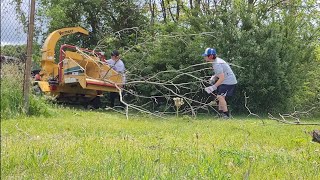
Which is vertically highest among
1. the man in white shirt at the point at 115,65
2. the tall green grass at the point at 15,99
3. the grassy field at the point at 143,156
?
the man in white shirt at the point at 115,65

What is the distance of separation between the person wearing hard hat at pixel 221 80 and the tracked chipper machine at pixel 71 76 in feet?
7.12

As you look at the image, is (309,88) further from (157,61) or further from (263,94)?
(157,61)

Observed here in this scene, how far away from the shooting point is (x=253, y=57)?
40.9 feet

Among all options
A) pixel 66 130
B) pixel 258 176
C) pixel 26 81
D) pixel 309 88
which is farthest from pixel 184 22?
pixel 258 176

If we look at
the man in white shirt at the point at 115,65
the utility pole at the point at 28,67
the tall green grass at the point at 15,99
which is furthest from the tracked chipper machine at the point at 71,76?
the utility pole at the point at 28,67

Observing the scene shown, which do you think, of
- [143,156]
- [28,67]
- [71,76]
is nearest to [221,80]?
[71,76]

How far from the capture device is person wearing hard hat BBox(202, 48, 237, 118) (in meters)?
10.3

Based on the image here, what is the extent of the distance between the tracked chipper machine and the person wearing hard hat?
2.17 meters

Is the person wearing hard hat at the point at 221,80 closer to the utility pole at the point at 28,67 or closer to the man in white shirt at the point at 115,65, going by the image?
the man in white shirt at the point at 115,65

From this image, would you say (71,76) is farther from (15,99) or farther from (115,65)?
(15,99)

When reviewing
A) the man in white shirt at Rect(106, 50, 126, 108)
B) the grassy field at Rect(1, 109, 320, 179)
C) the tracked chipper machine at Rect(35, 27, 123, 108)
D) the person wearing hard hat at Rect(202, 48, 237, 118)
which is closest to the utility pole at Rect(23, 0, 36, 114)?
the grassy field at Rect(1, 109, 320, 179)

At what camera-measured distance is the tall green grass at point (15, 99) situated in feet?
21.0

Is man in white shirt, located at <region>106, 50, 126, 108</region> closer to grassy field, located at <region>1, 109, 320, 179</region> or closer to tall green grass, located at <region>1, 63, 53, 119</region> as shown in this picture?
tall green grass, located at <region>1, 63, 53, 119</region>

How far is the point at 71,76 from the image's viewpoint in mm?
11188
